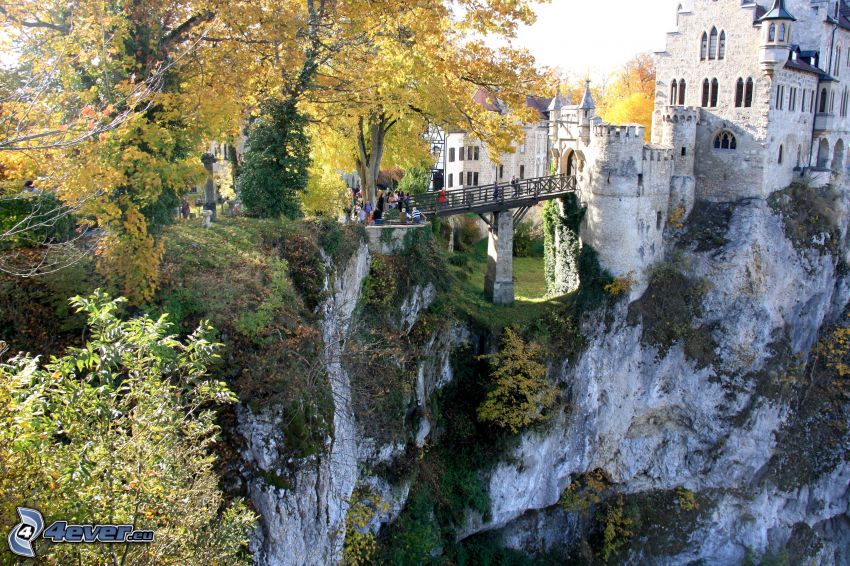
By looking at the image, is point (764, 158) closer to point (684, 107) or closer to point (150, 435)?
point (684, 107)

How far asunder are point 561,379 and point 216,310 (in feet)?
64.3

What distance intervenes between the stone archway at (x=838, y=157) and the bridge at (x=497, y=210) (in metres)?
18.4

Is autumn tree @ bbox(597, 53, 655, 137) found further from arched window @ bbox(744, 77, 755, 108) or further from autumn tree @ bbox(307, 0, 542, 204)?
autumn tree @ bbox(307, 0, 542, 204)

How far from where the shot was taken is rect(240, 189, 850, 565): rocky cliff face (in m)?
31.2

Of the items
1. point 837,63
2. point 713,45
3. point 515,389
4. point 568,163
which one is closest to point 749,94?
point 713,45

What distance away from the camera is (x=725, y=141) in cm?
3397

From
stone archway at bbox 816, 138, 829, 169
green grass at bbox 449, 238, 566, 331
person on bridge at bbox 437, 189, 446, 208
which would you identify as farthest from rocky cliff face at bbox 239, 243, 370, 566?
stone archway at bbox 816, 138, 829, 169

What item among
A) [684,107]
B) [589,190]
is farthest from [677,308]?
[684,107]

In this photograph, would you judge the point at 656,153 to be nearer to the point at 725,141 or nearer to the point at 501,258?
the point at 725,141

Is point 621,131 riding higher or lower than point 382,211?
higher

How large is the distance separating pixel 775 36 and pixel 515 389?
20056 mm

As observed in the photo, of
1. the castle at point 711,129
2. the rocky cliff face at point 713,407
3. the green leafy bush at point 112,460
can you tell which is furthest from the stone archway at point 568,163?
the green leafy bush at point 112,460

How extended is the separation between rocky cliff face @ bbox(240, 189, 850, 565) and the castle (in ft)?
5.66

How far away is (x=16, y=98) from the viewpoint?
10.6 m
